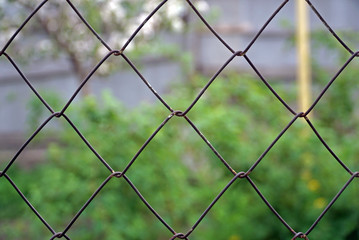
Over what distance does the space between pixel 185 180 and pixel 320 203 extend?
2.33 feet

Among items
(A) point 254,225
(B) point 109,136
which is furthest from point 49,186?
(A) point 254,225

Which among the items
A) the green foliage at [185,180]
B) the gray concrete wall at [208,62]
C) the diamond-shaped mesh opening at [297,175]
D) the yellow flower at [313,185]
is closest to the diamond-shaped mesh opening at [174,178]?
the green foliage at [185,180]

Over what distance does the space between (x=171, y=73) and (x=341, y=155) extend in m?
2.67

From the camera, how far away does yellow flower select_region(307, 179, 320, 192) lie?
2.57 metres

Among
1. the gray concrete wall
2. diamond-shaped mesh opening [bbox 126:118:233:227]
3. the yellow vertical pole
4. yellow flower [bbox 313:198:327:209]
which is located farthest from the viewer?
the gray concrete wall

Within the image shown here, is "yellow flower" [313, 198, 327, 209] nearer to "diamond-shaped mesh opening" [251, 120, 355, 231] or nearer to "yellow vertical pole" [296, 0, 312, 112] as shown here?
"diamond-shaped mesh opening" [251, 120, 355, 231]

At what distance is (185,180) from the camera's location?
2.88 m

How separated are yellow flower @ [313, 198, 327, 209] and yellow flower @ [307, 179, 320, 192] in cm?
6

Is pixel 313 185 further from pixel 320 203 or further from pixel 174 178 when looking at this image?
pixel 174 178

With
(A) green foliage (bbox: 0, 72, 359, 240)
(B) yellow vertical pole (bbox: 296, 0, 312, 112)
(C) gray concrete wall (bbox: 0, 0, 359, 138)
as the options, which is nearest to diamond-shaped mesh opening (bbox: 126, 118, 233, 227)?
(A) green foliage (bbox: 0, 72, 359, 240)

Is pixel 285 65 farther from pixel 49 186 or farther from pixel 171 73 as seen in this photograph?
pixel 49 186

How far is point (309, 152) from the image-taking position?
8.64 ft

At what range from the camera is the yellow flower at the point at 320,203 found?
2459 millimetres

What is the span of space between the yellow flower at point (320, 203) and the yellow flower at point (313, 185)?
0.06m
